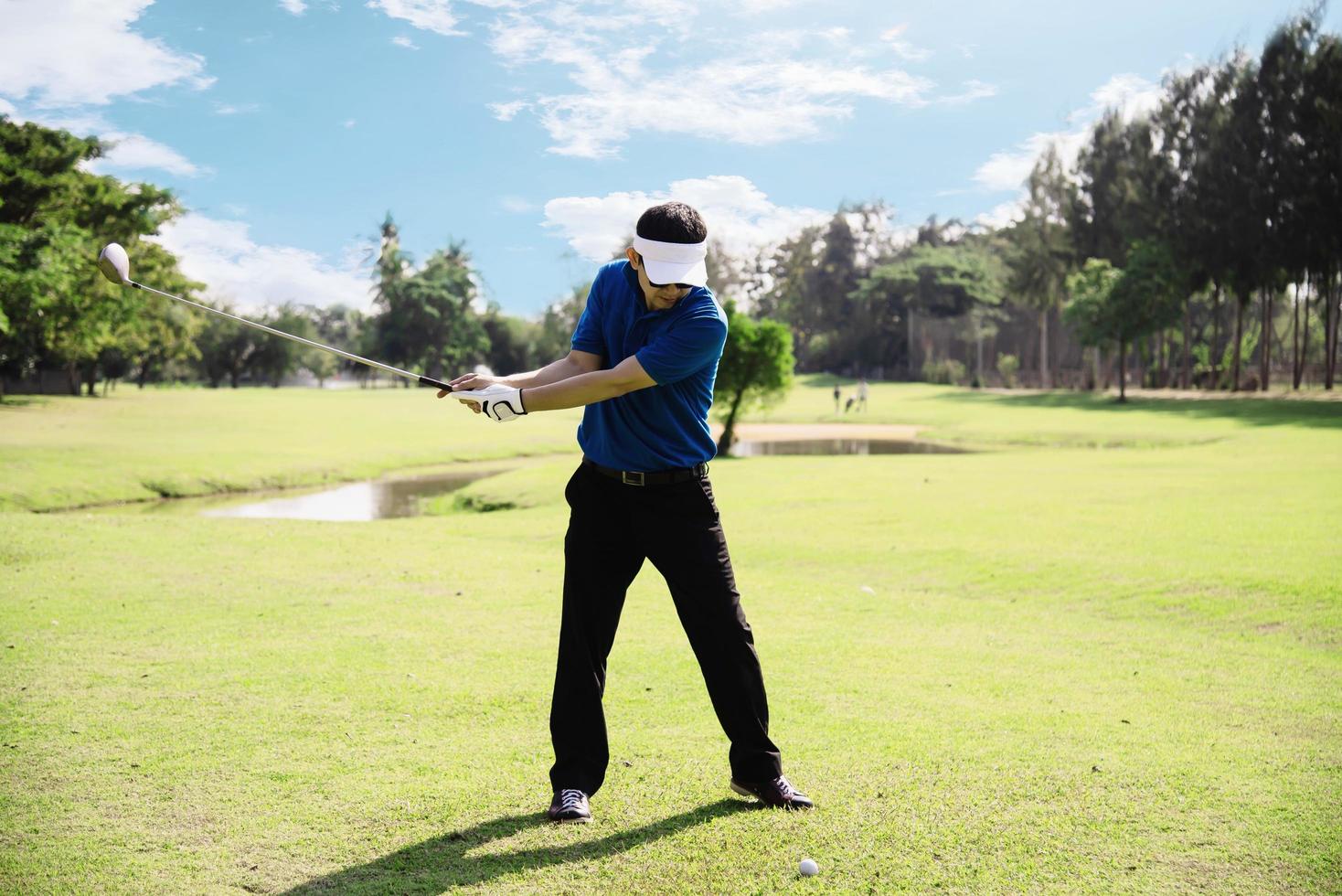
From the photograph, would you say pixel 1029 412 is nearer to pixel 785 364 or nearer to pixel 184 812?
pixel 785 364

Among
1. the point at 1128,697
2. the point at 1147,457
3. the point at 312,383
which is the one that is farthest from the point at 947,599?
the point at 312,383

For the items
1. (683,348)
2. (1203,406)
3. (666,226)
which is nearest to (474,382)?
(683,348)

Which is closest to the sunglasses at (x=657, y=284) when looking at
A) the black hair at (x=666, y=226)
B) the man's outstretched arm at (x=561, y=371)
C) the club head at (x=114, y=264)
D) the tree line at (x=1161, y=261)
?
the black hair at (x=666, y=226)

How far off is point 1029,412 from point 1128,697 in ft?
166

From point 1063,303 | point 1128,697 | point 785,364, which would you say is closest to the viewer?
point 1128,697

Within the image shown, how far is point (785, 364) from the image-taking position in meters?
32.2

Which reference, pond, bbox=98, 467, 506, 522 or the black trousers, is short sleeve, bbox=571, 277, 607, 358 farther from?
pond, bbox=98, 467, 506, 522

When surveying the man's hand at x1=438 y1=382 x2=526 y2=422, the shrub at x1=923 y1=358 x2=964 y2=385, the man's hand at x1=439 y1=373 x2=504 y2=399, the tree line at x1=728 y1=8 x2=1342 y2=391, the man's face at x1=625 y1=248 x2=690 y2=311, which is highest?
the tree line at x1=728 y1=8 x2=1342 y2=391

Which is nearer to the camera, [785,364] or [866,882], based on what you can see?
[866,882]

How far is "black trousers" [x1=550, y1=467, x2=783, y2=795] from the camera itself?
4816mm

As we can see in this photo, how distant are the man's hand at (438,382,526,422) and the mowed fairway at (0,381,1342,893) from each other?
70.4 inches

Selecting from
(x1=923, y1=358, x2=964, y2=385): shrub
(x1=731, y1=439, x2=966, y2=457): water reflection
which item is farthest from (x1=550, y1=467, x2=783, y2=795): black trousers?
(x1=923, y1=358, x2=964, y2=385): shrub

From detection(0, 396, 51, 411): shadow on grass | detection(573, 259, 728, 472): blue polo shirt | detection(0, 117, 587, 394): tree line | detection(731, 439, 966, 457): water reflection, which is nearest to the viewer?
detection(573, 259, 728, 472): blue polo shirt

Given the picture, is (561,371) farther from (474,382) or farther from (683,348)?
(683,348)
